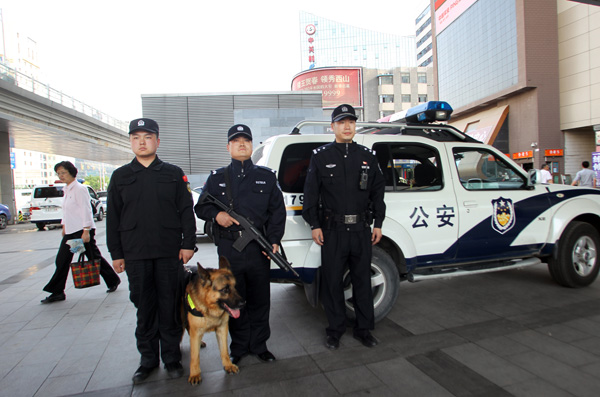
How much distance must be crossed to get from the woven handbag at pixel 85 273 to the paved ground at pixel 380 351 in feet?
→ 1.00

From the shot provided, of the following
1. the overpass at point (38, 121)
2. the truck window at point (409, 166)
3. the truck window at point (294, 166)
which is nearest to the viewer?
the truck window at point (294, 166)

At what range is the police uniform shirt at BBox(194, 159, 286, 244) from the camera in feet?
9.31

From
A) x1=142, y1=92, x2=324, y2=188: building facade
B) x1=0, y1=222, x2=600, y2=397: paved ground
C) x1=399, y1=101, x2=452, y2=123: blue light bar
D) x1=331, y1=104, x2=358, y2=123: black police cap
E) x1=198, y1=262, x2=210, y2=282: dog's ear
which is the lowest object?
x1=0, y1=222, x2=600, y2=397: paved ground

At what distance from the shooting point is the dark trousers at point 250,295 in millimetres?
2828

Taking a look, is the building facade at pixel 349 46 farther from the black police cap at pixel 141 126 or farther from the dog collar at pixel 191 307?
the dog collar at pixel 191 307

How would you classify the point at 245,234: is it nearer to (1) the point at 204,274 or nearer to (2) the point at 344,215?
(1) the point at 204,274

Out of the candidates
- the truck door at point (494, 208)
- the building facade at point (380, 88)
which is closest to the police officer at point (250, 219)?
the truck door at point (494, 208)

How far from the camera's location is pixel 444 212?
3.75 metres

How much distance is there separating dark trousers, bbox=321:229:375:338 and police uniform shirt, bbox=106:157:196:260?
1309mm

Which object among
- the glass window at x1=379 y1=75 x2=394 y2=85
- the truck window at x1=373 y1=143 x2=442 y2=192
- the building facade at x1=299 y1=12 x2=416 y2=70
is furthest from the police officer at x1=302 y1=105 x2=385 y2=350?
the building facade at x1=299 y1=12 x2=416 y2=70

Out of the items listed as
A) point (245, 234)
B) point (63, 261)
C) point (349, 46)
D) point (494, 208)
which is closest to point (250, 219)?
point (245, 234)

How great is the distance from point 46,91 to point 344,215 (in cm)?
2179

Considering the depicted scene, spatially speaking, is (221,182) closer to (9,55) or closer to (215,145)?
(215,145)

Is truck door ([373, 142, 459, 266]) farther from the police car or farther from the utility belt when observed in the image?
the utility belt
